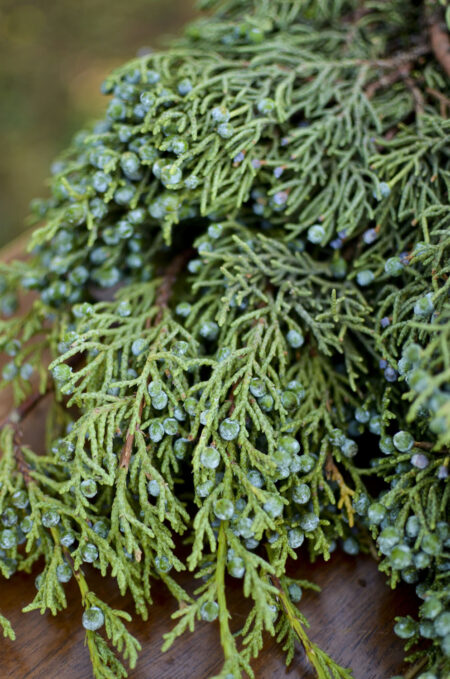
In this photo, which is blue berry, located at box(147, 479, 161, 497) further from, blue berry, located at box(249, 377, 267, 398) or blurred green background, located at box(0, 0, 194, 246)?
blurred green background, located at box(0, 0, 194, 246)

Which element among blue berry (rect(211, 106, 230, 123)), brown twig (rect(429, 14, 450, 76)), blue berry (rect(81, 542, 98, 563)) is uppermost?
blue berry (rect(211, 106, 230, 123))

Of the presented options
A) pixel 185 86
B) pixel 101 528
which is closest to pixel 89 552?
pixel 101 528

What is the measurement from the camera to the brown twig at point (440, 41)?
1.34 meters

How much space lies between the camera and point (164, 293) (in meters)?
1.30

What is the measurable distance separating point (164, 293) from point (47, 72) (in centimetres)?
328

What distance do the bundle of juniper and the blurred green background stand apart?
2316 mm

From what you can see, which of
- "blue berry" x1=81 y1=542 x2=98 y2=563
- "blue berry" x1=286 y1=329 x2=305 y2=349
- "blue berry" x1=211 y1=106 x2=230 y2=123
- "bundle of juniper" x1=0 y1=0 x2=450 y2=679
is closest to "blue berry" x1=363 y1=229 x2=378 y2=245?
"bundle of juniper" x1=0 y1=0 x2=450 y2=679

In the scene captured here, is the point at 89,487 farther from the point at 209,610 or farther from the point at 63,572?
the point at 209,610

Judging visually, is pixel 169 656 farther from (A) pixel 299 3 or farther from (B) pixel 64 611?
(A) pixel 299 3

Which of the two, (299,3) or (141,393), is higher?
(299,3)

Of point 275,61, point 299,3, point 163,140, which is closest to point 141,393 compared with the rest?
point 163,140

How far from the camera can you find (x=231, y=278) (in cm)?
114

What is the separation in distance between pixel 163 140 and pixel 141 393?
0.55 m

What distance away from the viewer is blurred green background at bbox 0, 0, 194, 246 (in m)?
3.58
